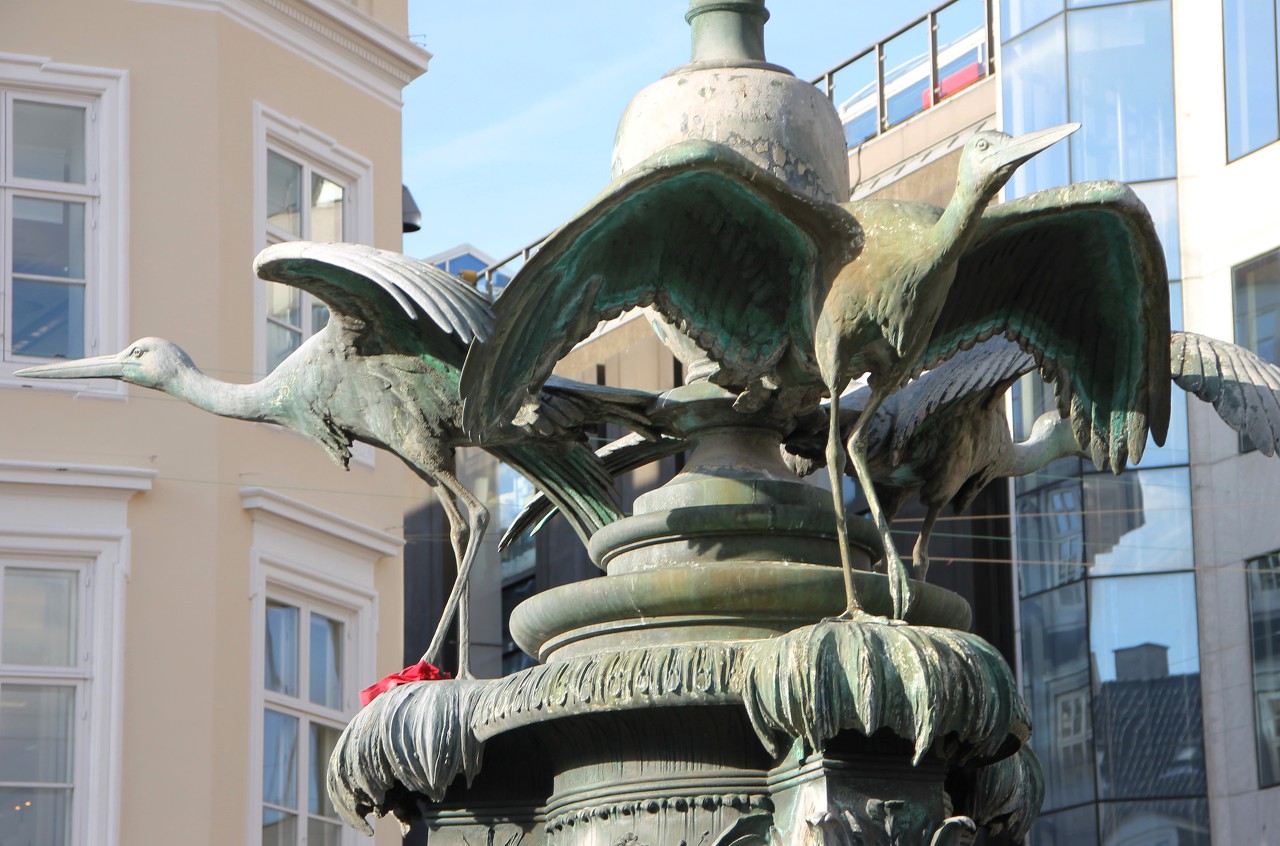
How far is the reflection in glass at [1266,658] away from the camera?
29.0 meters

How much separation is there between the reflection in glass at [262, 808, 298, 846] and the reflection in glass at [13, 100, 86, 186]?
19.3ft

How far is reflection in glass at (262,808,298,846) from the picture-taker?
21875 mm

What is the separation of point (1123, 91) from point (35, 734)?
16.9m

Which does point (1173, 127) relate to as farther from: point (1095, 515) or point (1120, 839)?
point (1120, 839)

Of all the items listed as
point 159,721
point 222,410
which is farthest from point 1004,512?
point 222,410

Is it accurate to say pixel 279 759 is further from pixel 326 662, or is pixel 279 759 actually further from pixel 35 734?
Result: pixel 35 734

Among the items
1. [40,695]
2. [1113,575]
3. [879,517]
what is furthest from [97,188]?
[879,517]

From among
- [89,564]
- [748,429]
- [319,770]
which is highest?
[89,564]

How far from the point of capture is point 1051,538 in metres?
31.2

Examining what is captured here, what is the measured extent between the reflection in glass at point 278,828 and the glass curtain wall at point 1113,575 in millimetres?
11306

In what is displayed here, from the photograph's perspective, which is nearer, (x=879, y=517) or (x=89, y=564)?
(x=879, y=517)

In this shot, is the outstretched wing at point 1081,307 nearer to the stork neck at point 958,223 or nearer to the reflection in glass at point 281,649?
the stork neck at point 958,223

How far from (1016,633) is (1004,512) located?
1843mm

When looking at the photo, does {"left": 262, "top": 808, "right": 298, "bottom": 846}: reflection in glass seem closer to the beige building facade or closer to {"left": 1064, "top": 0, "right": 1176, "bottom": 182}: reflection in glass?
the beige building facade
